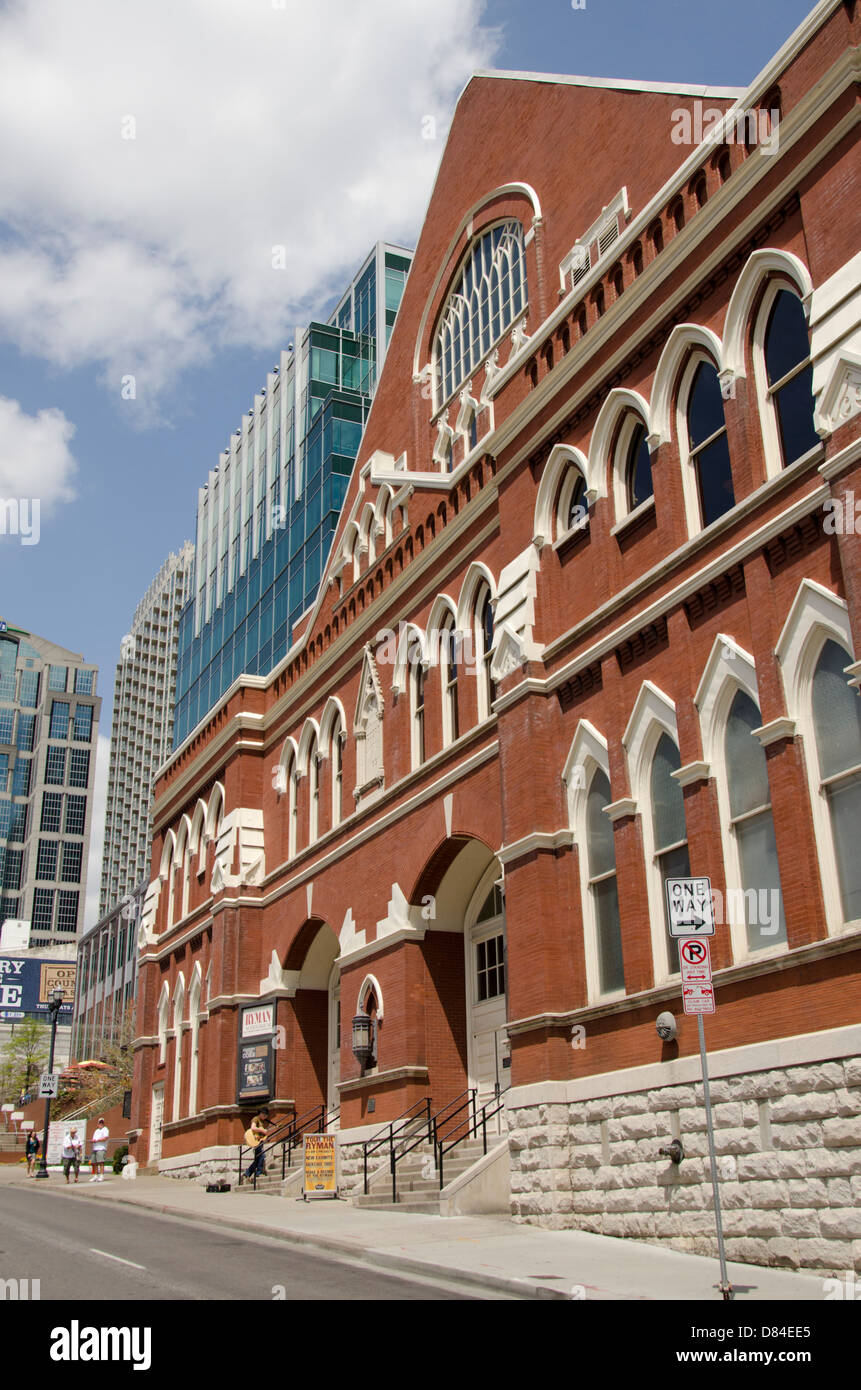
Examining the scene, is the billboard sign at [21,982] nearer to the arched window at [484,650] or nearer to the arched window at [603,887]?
the arched window at [484,650]

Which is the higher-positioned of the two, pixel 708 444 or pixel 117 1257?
pixel 708 444

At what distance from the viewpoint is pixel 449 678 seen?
23.0 metres

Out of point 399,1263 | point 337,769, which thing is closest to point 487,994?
point 337,769

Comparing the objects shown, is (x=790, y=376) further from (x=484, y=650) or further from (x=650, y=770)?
(x=484, y=650)

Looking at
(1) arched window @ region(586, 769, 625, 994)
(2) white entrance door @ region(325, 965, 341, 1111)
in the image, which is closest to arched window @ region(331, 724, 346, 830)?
(2) white entrance door @ region(325, 965, 341, 1111)

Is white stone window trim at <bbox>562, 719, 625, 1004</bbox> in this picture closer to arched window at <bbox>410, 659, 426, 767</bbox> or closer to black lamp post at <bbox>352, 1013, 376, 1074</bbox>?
arched window at <bbox>410, 659, 426, 767</bbox>

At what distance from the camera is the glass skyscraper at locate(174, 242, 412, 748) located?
55.7 meters

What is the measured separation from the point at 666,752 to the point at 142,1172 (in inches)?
940

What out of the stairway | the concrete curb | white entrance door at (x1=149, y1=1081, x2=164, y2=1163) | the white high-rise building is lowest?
the concrete curb

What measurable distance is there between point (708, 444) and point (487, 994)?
10.8 m

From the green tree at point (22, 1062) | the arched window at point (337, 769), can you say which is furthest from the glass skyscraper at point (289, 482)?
the green tree at point (22, 1062)

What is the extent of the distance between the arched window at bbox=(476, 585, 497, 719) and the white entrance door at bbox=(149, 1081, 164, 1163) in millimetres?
18015

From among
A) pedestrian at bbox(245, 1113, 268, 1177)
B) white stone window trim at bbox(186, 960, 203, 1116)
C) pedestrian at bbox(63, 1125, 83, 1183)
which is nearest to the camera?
pedestrian at bbox(245, 1113, 268, 1177)
